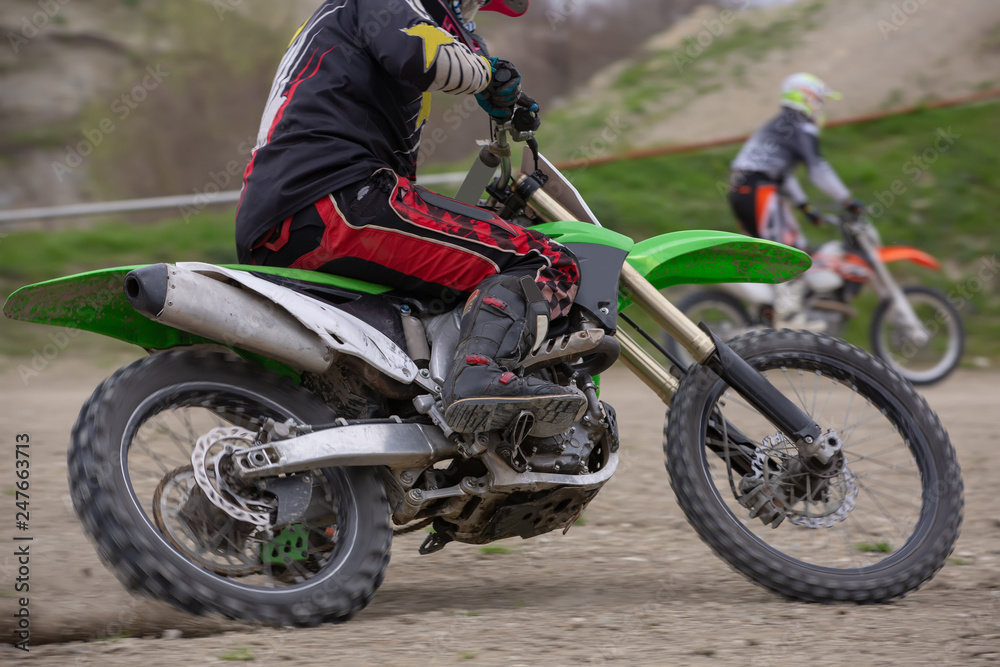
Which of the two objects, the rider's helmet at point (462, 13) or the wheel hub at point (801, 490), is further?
the wheel hub at point (801, 490)

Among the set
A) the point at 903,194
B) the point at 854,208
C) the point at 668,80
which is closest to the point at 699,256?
the point at 854,208

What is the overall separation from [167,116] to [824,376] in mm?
17485

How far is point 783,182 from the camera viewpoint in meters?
9.85

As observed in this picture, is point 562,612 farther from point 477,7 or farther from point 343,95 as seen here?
point 477,7

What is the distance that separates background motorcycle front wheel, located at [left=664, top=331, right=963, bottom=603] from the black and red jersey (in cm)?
129

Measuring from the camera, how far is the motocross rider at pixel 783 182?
381 inches

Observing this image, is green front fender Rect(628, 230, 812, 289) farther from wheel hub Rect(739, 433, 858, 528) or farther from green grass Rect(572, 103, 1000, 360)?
green grass Rect(572, 103, 1000, 360)

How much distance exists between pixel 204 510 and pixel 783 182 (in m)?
7.89

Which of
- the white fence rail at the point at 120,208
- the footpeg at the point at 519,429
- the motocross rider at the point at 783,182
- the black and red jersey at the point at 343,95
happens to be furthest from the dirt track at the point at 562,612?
the white fence rail at the point at 120,208

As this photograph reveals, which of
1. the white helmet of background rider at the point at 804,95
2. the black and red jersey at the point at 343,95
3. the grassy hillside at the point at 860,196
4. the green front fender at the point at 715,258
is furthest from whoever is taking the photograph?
the grassy hillside at the point at 860,196

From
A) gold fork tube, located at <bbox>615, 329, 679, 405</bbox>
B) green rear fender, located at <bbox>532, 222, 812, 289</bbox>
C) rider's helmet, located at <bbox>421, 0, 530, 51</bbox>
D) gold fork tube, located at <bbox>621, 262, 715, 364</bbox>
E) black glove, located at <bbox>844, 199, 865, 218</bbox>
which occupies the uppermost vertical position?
black glove, located at <bbox>844, 199, 865, 218</bbox>

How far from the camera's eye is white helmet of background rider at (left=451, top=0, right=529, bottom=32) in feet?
11.1

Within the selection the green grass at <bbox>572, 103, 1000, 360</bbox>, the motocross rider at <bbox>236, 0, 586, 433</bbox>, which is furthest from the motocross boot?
the green grass at <bbox>572, 103, 1000, 360</bbox>

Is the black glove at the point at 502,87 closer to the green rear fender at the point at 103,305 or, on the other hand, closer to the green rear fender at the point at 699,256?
the green rear fender at the point at 699,256
